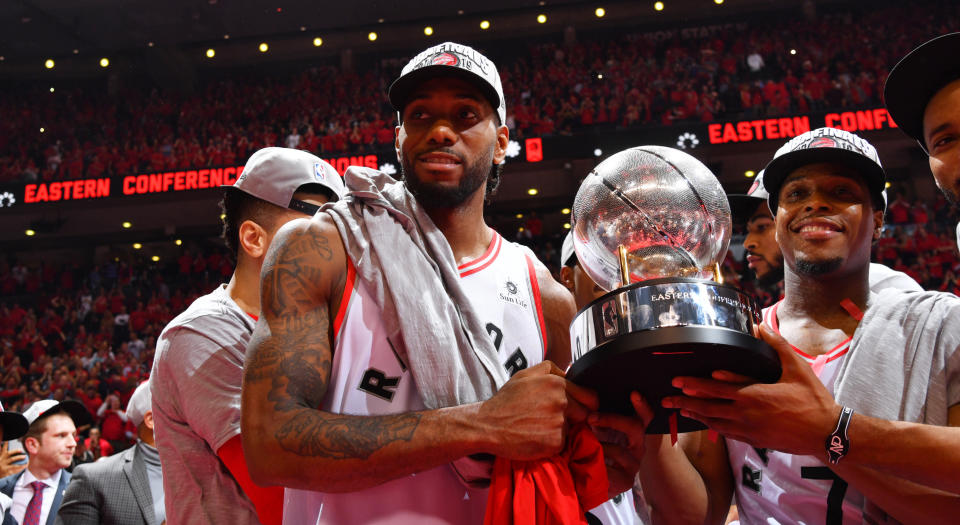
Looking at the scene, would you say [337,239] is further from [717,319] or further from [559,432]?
[717,319]

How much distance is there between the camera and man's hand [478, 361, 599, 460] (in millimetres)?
1413

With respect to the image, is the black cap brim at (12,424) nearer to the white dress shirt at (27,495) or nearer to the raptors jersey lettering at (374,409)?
the white dress shirt at (27,495)

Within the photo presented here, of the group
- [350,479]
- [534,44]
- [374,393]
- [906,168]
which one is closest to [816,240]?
[374,393]

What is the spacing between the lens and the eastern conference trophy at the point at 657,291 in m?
1.28

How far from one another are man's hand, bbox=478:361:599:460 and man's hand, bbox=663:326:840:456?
0.20 meters

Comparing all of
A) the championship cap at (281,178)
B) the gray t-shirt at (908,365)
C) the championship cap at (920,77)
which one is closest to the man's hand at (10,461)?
the championship cap at (281,178)

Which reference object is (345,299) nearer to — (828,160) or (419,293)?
(419,293)

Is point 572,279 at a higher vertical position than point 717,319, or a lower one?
higher

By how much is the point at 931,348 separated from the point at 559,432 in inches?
43.9

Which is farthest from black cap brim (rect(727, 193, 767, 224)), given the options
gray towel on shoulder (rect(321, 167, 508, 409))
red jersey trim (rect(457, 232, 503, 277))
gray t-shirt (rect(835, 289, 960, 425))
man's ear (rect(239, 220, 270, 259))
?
man's ear (rect(239, 220, 270, 259))

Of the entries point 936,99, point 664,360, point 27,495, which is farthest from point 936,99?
point 27,495

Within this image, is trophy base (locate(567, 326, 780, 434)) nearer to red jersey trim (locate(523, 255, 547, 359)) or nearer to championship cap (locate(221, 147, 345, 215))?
red jersey trim (locate(523, 255, 547, 359))

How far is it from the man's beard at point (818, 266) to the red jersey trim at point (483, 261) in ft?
3.24

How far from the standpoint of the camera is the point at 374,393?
1.63m
